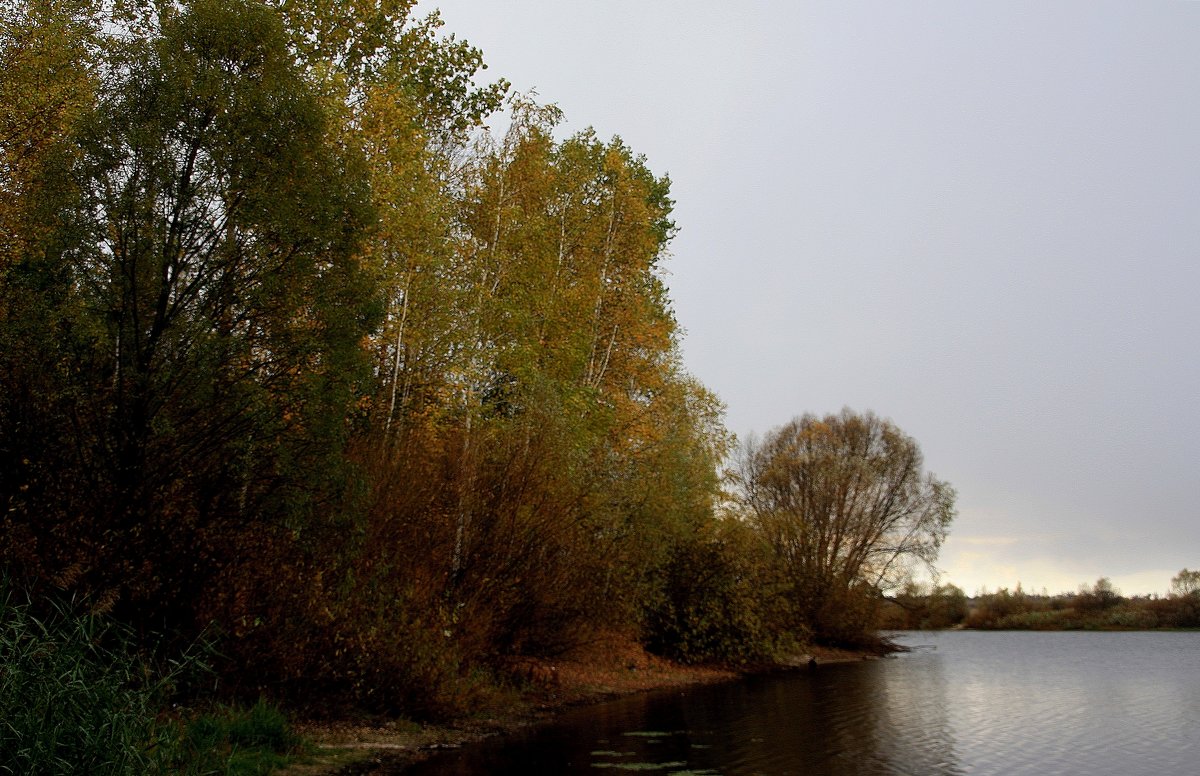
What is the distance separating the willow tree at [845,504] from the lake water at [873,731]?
11750 mm

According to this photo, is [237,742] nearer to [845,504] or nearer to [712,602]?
[712,602]

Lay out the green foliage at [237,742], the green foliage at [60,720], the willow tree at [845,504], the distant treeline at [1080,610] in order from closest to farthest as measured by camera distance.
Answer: the green foliage at [60,720] → the green foliage at [237,742] → the willow tree at [845,504] → the distant treeline at [1080,610]

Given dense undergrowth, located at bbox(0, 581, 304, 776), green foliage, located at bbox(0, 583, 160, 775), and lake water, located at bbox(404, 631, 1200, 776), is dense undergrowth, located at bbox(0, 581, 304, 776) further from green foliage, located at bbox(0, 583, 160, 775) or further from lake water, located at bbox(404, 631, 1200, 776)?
lake water, located at bbox(404, 631, 1200, 776)

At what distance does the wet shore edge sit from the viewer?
46.1 feet

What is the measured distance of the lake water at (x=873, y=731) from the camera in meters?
15.5

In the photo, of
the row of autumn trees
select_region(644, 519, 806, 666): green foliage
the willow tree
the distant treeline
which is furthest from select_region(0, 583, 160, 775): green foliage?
the distant treeline

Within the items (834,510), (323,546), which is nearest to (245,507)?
(323,546)

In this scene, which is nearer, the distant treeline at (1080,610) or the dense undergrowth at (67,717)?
the dense undergrowth at (67,717)

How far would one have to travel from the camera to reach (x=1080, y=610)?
99938mm

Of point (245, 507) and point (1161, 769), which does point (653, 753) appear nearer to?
point (245, 507)

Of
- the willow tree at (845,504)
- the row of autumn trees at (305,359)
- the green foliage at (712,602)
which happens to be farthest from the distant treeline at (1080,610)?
the row of autumn trees at (305,359)

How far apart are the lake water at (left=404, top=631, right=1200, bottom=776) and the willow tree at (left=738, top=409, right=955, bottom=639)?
11750 mm

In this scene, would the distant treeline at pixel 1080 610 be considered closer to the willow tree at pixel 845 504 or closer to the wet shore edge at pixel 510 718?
the willow tree at pixel 845 504

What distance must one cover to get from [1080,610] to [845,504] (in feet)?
207
